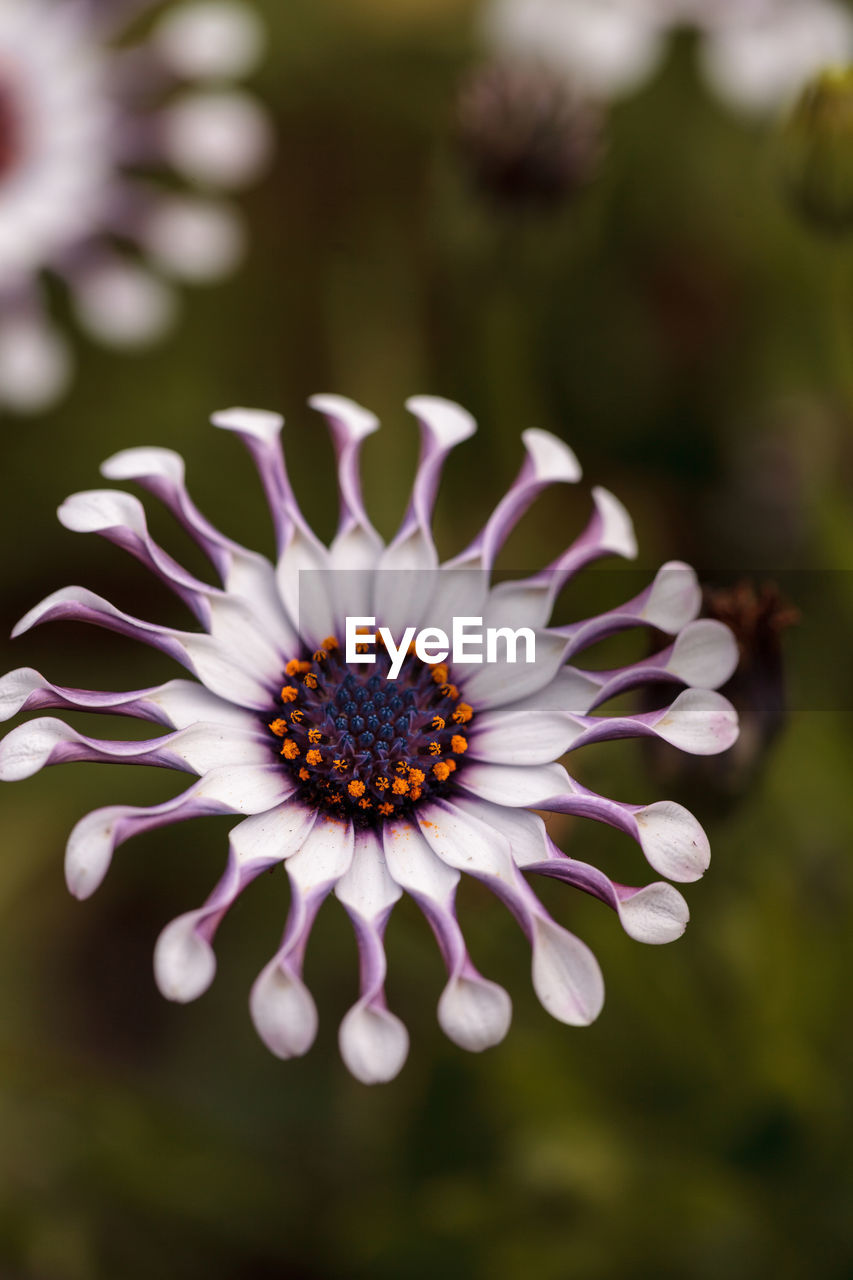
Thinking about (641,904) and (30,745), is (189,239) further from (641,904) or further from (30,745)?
(641,904)

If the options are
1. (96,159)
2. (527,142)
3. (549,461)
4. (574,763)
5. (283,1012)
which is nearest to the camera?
(283,1012)

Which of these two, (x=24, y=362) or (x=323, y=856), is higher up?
(x=24, y=362)

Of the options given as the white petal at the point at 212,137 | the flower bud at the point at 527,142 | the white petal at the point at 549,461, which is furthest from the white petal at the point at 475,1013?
the white petal at the point at 212,137

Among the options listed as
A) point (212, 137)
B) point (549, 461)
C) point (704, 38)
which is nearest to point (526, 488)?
point (549, 461)

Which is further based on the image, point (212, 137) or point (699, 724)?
point (212, 137)

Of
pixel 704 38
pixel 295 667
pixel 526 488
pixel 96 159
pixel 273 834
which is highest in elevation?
pixel 704 38

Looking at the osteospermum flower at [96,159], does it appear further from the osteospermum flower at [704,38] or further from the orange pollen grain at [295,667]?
the orange pollen grain at [295,667]

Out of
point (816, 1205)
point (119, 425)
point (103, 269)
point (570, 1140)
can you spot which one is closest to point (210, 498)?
point (119, 425)
